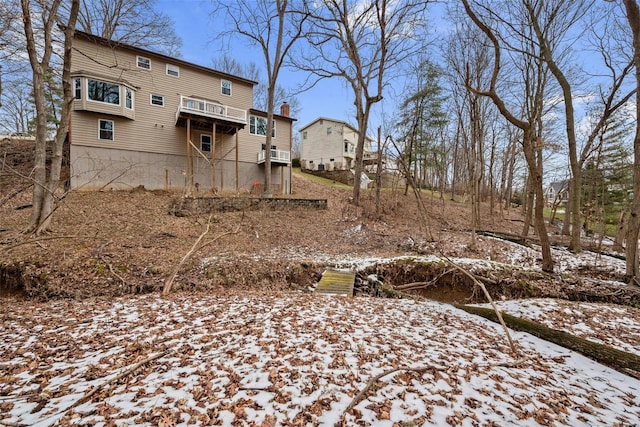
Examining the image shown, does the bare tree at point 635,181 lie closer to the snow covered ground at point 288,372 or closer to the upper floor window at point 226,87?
the snow covered ground at point 288,372

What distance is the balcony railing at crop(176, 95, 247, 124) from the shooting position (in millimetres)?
15343

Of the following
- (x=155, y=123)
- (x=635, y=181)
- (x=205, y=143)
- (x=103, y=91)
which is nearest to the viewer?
(x=635, y=181)

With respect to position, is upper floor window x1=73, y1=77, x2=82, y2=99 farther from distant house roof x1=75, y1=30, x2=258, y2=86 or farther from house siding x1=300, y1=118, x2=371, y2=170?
house siding x1=300, y1=118, x2=371, y2=170

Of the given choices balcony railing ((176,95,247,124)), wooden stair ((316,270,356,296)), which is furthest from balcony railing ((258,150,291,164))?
wooden stair ((316,270,356,296))

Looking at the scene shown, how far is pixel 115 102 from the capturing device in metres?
14.7

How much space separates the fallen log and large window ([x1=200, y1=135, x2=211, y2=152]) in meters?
18.5

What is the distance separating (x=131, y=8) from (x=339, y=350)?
12.9 m

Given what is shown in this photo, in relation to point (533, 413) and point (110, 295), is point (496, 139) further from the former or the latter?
point (110, 295)

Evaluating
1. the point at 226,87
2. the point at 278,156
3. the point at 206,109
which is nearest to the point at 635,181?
the point at 278,156

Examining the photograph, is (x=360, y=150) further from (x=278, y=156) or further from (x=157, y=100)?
(x=157, y=100)

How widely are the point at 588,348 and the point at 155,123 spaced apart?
65.3ft

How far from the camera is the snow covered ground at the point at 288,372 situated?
2.15 m

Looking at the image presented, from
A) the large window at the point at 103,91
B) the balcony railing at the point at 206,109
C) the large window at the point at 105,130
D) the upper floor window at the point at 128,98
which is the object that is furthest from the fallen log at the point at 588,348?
the large window at the point at 103,91

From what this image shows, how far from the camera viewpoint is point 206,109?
16234mm
